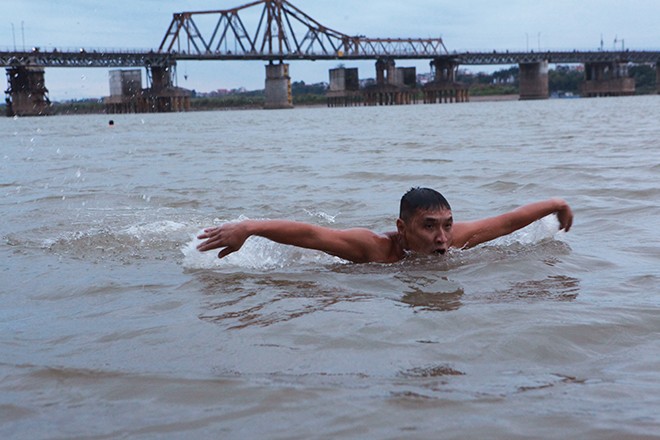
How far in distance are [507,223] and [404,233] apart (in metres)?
0.80

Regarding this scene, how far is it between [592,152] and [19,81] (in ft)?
294

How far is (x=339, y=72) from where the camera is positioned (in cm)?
12312

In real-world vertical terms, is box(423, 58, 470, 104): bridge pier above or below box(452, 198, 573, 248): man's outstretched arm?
above

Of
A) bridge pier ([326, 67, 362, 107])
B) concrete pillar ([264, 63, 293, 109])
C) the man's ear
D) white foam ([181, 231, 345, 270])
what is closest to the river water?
white foam ([181, 231, 345, 270])

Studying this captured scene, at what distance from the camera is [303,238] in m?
5.16

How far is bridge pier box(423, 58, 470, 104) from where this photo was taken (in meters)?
126

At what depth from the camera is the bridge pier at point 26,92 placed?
94250mm

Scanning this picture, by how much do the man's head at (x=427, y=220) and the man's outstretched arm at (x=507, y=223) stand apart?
0.47 metres

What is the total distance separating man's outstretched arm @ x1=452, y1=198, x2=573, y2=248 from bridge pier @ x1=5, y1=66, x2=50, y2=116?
94164mm

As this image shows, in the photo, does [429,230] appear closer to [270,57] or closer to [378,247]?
[378,247]

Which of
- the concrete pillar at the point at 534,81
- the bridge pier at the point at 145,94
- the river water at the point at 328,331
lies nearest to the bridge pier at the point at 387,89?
the concrete pillar at the point at 534,81

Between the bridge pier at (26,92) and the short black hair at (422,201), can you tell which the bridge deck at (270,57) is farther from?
the short black hair at (422,201)

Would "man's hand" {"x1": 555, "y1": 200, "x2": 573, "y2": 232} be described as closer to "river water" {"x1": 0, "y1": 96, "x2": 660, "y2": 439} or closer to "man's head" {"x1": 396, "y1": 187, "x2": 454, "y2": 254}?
"river water" {"x1": 0, "y1": 96, "x2": 660, "y2": 439}

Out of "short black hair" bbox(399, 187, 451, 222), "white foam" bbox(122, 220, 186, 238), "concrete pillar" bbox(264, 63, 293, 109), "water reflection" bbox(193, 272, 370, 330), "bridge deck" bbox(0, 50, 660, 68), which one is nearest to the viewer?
"water reflection" bbox(193, 272, 370, 330)
